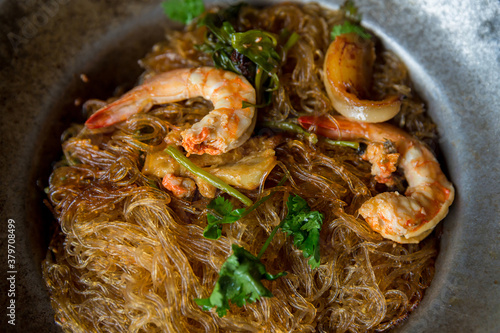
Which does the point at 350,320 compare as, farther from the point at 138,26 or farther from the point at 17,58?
the point at 17,58

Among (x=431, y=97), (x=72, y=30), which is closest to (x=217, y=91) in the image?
(x=72, y=30)

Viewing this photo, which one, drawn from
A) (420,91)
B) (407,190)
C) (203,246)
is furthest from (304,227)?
(420,91)

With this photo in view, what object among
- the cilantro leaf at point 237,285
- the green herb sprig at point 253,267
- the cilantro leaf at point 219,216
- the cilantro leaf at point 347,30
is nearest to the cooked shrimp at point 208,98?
the cilantro leaf at point 219,216

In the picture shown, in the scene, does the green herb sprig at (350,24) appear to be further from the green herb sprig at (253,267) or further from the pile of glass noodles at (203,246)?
the green herb sprig at (253,267)

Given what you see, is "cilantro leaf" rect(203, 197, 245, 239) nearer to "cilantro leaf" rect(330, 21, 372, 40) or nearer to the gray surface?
the gray surface

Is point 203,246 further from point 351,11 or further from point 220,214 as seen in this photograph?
point 351,11

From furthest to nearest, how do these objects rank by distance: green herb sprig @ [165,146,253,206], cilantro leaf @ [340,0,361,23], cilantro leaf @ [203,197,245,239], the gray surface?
cilantro leaf @ [340,0,361,23] → the gray surface → green herb sprig @ [165,146,253,206] → cilantro leaf @ [203,197,245,239]

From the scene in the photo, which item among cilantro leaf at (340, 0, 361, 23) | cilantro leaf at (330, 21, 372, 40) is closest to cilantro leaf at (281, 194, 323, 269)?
cilantro leaf at (330, 21, 372, 40)

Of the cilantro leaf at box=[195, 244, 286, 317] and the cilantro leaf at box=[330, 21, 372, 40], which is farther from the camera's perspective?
the cilantro leaf at box=[330, 21, 372, 40]
